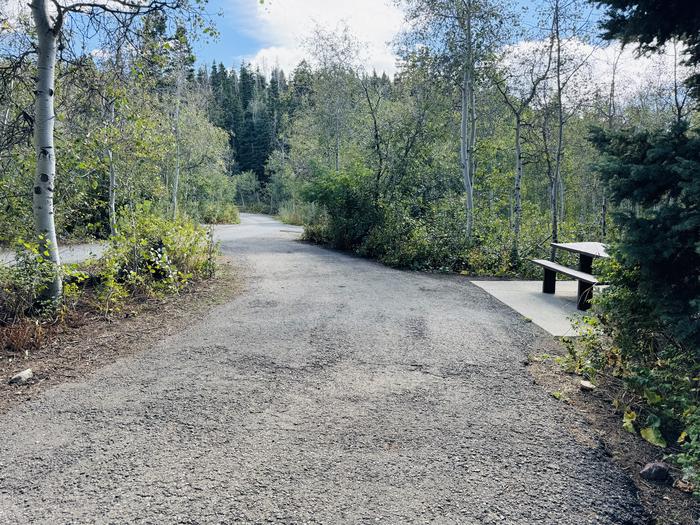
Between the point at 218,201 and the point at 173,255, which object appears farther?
the point at 218,201

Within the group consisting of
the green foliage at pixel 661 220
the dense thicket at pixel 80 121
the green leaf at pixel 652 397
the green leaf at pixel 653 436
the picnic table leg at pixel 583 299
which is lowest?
the green leaf at pixel 653 436

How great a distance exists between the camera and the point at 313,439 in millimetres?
2590

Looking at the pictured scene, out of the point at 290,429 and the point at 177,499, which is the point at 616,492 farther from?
the point at 177,499

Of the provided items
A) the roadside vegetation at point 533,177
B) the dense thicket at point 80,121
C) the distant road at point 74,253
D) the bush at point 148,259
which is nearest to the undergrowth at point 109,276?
the bush at point 148,259

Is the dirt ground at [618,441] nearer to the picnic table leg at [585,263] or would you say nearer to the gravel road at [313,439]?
the gravel road at [313,439]

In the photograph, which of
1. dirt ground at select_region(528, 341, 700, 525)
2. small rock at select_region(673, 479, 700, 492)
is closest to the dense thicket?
dirt ground at select_region(528, 341, 700, 525)

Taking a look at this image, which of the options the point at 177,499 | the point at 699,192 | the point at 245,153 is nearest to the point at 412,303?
the point at 699,192

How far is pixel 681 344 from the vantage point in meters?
2.98

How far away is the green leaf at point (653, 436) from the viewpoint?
2.56 meters

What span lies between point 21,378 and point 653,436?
4.42 m

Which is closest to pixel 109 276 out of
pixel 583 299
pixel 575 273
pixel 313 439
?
pixel 313 439

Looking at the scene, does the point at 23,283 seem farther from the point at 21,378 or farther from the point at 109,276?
the point at 21,378

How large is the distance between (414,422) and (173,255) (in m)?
5.25

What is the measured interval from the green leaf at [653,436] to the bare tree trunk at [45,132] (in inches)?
206
